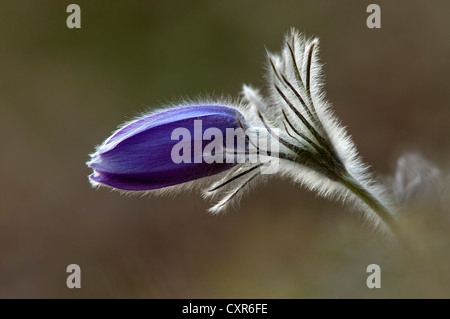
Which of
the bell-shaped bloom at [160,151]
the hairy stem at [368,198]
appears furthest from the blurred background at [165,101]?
the bell-shaped bloom at [160,151]

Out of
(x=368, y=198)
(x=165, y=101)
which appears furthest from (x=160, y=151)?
(x=165, y=101)

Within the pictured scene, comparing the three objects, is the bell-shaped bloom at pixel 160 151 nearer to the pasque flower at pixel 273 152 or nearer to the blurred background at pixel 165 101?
the pasque flower at pixel 273 152

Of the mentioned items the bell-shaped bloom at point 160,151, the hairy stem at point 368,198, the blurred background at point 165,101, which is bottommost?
the hairy stem at point 368,198

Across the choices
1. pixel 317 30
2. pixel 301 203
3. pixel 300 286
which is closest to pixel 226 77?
pixel 317 30

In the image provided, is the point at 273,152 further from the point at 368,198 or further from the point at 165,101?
the point at 165,101
